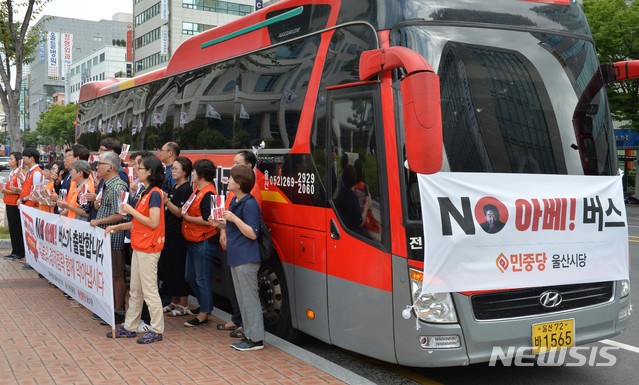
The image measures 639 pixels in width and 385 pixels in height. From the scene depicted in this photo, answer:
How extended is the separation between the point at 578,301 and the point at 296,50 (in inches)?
132

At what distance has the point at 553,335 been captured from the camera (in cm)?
518

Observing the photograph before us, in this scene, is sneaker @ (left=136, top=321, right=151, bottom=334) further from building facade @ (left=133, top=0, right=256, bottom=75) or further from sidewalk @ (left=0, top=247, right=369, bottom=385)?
building facade @ (left=133, top=0, right=256, bottom=75)

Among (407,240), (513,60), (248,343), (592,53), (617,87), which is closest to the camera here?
(407,240)

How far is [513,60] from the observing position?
5.37 m

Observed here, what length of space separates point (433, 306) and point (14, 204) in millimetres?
9533

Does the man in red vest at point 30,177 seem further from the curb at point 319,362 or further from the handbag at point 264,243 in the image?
the curb at point 319,362

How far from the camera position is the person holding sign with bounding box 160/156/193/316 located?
7418 mm

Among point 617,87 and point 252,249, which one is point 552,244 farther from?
point 617,87

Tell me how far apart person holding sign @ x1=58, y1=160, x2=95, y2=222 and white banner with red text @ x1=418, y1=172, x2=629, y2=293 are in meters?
4.54

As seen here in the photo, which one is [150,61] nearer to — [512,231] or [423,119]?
[512,231]

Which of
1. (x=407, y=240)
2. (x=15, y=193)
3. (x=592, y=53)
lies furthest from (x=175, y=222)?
(x=15, y=193)

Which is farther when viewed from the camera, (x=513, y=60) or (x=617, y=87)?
(x=617, y=87)

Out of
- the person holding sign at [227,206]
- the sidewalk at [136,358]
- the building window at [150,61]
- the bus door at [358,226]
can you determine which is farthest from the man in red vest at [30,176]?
the building window at [150,61]

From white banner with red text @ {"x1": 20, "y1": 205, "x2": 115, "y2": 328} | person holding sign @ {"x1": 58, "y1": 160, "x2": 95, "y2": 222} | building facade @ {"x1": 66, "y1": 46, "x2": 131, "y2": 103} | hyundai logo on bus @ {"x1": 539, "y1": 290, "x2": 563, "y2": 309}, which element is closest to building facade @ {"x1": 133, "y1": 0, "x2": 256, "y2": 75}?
building facade @ {"x1": 66, "y1": 46, "x2": 131, "y2": 103}
